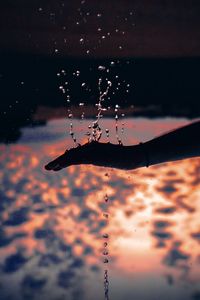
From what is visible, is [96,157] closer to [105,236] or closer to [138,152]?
[138,152]

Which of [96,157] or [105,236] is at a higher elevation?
[96,157]

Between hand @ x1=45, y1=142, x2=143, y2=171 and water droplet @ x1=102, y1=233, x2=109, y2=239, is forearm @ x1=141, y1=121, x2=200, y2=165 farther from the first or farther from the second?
water droplet @ x1=102, y1=233, x2=109, y2=239

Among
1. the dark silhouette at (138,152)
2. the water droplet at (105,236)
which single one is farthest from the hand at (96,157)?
the water droplet at (105,236)

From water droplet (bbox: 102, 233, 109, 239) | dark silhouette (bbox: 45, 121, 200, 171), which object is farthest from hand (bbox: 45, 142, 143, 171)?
water droplet (bbox: 102, 233, 109, 239)

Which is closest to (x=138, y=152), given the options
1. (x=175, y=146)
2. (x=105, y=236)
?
(x=175, y=146)

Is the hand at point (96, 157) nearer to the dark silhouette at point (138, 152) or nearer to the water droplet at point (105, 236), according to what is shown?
the dark silhouette at point (138, 152)

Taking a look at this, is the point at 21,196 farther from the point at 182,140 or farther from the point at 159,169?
the point at 182,140

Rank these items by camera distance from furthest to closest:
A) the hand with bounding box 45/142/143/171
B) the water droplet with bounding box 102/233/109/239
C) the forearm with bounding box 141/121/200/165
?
the water droplet with bounding box 102/233/109/239 → the forearm with bounding box 141/121/200/165 → the hand with bounding box 45/142/143/171
